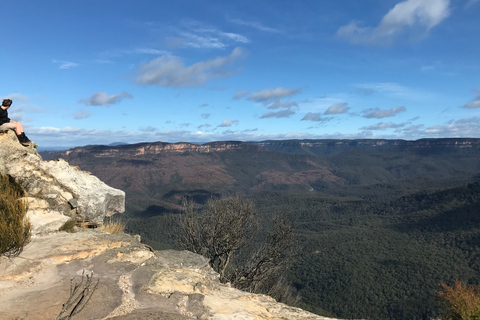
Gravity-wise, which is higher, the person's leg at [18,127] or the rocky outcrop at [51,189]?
the person's leg at [18,127]

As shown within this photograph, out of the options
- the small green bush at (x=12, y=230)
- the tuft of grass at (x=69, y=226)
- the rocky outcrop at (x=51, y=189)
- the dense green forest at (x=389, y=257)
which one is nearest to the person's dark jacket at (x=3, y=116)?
the rocky outcrop at (x=51, y=189)

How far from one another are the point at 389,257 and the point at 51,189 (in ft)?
228

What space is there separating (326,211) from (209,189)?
88.2m

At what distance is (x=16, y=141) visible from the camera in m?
10.2

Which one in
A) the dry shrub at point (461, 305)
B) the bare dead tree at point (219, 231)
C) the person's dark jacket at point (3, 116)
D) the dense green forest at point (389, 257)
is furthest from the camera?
the dense green forest at point (389, 257)

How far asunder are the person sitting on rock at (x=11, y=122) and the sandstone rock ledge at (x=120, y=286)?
179 inches

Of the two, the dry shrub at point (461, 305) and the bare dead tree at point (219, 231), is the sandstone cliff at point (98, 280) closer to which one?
the dry shrub at point (461, 305)

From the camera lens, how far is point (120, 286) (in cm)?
586

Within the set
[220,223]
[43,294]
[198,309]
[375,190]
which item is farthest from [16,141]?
[375,190]

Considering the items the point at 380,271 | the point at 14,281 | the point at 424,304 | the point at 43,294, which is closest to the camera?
the point at 43,294

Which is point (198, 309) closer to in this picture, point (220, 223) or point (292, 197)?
point (220, 223)

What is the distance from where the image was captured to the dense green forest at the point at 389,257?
50.5m

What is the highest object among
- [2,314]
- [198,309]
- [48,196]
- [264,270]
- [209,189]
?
[48,196]

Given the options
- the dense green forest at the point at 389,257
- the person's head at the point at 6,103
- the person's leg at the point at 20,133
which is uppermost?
the person's head at the point at 6,103
